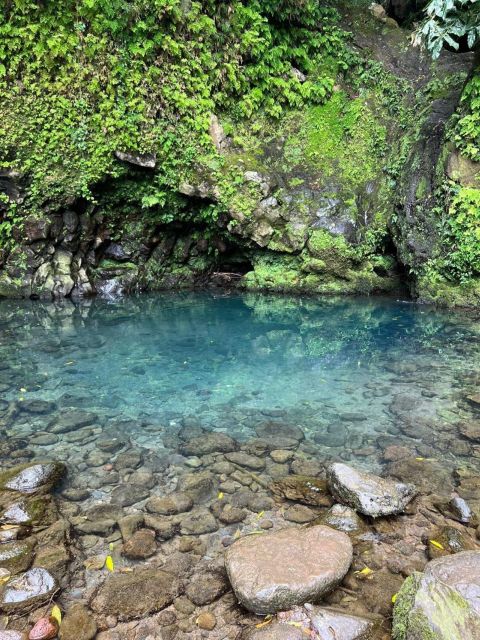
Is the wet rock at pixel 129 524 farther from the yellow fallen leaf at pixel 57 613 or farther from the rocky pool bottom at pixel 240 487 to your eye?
the yellow fallen leaf at pixel 57 613

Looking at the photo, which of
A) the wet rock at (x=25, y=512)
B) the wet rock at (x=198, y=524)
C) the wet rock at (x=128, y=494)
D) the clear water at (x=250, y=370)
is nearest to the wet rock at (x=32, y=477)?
the wet rock at (x=25, y=512)

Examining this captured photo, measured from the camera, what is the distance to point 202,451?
533cm

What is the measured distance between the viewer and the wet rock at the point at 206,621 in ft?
9.87

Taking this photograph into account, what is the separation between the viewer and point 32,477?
14.9ft

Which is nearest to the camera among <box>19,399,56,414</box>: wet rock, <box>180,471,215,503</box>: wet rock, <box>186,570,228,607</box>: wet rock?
<box>186,570,228,607</box>: wet rock

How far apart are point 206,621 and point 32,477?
2.45 metres

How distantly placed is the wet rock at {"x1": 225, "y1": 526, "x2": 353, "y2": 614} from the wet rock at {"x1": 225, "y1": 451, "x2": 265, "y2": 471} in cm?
136

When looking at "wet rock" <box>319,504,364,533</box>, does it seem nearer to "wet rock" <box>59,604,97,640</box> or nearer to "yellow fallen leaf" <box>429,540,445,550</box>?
"yellow fallen leaf" <box>429,540,445,550</box>

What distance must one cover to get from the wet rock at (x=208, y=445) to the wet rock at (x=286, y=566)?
5.78ft

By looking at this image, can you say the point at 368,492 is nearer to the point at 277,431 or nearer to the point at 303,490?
the point at 303,490

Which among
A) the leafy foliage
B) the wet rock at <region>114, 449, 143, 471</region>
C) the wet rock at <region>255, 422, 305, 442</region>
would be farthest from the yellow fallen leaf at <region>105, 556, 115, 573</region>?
the leafy foliage

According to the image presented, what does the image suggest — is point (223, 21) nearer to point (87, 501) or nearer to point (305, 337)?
point (305, 337)

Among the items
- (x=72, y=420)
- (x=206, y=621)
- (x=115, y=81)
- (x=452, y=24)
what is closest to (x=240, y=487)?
(x=206, y=621)

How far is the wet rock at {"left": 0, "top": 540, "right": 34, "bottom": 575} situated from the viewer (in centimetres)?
346
